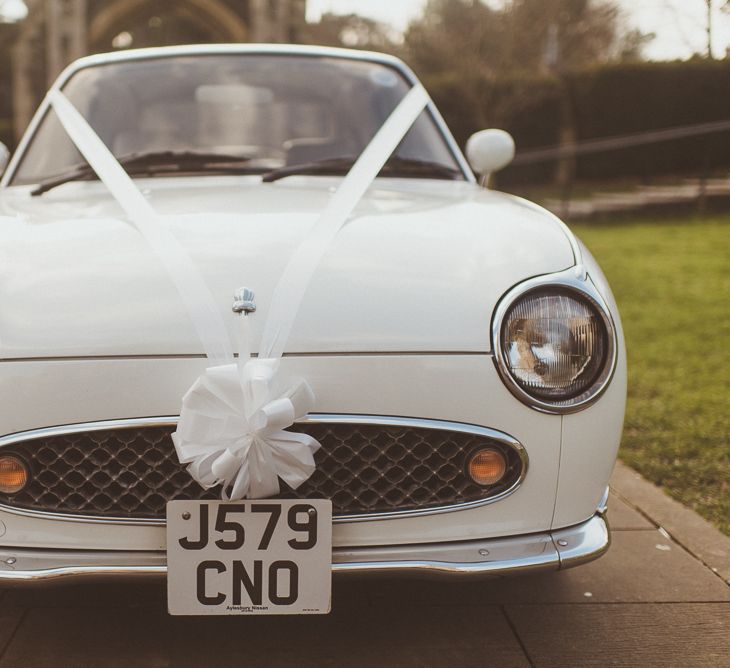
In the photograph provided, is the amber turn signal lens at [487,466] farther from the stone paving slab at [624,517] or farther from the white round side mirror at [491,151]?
the white round side mirror at [491,151]

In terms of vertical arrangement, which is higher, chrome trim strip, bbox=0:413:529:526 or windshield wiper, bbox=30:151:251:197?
windshield wiper, bbox=30:151:251:197

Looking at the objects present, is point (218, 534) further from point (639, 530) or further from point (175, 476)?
point (639, 530)

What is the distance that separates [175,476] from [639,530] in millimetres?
1712

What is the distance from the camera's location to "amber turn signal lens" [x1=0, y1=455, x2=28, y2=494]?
5.64ft

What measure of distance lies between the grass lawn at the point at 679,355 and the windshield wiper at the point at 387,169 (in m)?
1.46

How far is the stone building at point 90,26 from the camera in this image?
24.9m

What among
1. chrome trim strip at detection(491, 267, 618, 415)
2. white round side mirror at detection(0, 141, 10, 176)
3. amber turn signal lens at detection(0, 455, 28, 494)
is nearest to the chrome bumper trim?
amber turn signal lens at detection(0, 455, 28, 494)

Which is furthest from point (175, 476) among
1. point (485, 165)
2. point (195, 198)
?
point (485, 165)

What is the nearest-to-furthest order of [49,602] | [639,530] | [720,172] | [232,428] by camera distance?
1. [232,428]
2. [49,602]
3. [639,530]
4. [720,172]

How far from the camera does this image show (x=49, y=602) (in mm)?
2260

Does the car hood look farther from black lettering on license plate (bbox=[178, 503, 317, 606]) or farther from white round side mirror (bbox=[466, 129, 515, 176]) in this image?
white round side mirror (bbox=[466, 129, 515, 176])

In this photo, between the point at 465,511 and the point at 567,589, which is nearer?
the point at 465,511

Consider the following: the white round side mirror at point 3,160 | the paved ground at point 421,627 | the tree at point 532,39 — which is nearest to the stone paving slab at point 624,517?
the paved ground at point 421,627

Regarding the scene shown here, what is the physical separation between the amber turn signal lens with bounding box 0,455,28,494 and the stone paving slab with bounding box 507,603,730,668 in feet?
3.84
